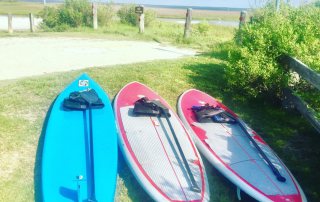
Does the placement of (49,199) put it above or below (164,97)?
below

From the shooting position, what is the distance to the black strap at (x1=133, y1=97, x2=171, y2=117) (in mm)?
5789

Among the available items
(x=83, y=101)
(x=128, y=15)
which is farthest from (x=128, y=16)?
(x=83, y=101)

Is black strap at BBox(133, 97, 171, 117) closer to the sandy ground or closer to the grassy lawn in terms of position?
the sandy ground

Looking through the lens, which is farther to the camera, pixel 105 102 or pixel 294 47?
pixel 294 47

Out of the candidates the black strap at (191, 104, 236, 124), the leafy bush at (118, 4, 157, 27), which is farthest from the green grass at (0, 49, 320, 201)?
the leafy bush at (118, 4, 157, 27)

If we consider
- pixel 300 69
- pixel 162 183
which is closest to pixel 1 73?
pixel 162 183

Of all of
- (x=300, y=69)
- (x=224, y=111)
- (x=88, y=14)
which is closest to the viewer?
(x=300, y=69)

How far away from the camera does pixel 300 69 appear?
580 centimetres

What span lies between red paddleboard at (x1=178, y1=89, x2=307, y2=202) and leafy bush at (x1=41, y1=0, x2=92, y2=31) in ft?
42.1

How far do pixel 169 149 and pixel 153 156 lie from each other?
344mm

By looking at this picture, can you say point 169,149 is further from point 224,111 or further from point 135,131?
point 224,111

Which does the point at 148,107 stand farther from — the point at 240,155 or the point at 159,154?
the point at 240,155

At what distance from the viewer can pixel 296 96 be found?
6.27 m

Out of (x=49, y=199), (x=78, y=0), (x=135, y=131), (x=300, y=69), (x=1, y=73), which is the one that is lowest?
(x=49, y=199)
